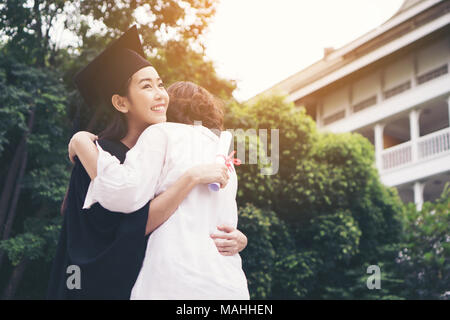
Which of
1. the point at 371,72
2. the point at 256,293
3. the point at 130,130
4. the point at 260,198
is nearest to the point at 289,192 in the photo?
the point at 260,198

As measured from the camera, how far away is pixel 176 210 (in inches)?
80.0

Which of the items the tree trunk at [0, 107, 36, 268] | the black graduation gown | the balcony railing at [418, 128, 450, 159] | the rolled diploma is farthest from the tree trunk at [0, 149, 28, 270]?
the balcony railing at [418, 128, 450, 159]

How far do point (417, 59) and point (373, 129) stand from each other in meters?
3.58

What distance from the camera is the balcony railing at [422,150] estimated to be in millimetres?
19438

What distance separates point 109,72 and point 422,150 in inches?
764

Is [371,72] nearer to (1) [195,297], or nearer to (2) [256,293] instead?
(2) [256,293]

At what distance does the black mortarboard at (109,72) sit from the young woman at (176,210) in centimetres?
29

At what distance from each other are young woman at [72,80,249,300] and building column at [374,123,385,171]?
20.1 meters

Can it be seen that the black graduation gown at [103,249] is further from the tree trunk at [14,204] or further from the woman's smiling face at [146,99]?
the tree trunk at [14,204]

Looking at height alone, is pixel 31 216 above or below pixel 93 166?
above

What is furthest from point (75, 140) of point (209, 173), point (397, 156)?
point (397, 156)

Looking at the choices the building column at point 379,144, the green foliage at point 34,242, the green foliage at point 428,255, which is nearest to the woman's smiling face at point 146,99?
the green foliage at point 34,242

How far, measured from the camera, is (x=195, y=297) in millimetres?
1963

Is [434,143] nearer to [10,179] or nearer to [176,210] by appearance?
[10,179]
